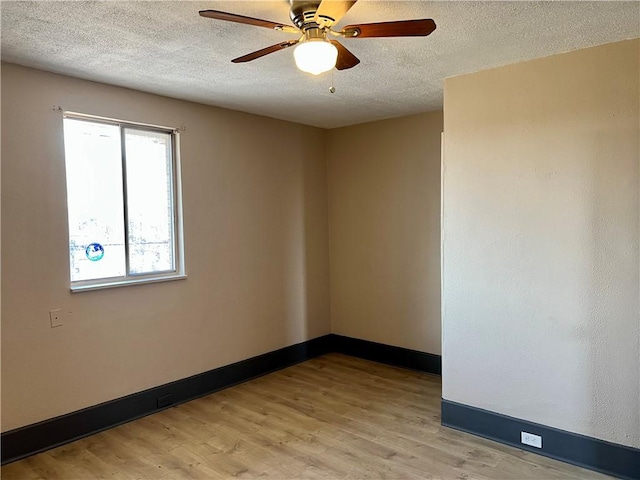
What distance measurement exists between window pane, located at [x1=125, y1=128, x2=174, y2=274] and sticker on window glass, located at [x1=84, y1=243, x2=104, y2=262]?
22 centimetres

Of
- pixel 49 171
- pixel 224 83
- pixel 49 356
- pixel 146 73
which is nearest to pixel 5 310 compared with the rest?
pixel 49 356

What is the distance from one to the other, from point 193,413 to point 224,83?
98.1 inches

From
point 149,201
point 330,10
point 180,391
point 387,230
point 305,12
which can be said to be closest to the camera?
point 330,10

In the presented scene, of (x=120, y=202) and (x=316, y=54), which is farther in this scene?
(x=120, y=202)

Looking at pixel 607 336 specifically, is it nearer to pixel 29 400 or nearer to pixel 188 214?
pixel 188 214

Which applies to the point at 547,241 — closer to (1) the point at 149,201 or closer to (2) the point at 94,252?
(1) the point at 149,201

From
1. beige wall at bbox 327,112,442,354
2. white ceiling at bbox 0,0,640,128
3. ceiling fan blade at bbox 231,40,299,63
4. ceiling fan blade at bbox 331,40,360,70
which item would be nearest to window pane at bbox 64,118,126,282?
white ceiling at bbox 0,0,640,128

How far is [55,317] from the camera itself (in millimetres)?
2965

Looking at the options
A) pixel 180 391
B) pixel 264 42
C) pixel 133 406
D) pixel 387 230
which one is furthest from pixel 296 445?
pixel 264 42

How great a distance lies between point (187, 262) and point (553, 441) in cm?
291

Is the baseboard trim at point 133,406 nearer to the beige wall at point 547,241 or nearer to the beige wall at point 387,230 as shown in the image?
the beige wall at point 387,230

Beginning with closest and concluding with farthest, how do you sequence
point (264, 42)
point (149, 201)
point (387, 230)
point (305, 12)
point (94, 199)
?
1. point (305, 12)
2. point (264, 42)
3. point (94, 199)
4. point (149, 201)
5. point (387, 230)

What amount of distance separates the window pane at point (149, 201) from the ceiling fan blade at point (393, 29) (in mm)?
2163

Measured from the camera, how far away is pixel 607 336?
2.57 metres
